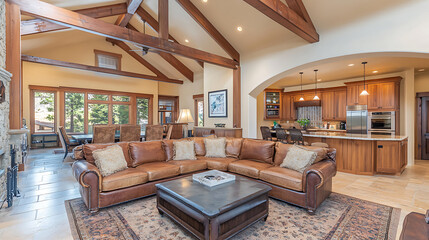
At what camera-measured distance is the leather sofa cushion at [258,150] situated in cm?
377

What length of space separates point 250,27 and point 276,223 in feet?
15.0

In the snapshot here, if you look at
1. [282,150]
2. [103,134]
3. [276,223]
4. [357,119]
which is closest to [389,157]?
[357,119]

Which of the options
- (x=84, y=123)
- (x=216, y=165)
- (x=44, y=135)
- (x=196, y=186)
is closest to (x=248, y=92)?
(x=216, y=165)

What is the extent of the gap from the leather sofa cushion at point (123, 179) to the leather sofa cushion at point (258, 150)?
1993mm

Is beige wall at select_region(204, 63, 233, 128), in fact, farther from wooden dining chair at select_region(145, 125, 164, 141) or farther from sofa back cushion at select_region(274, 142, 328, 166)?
sofa back cushion at select_region(274, 142, 328, 166)

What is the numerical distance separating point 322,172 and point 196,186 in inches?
67.6

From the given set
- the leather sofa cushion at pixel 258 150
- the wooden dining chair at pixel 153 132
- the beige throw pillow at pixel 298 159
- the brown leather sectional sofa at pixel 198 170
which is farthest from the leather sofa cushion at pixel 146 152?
the beige throw pillow at pixel 298 159

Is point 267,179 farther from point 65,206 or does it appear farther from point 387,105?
point 387,105

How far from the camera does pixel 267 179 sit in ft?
10.3

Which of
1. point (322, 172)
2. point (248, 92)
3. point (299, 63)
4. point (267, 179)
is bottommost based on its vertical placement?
point (267, 179)

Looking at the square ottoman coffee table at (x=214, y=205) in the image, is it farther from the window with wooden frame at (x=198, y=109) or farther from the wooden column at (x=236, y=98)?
the window with wooden frame at (x=198, y=109)

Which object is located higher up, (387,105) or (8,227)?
(387,105)

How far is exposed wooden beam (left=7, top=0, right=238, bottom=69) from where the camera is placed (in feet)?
10.3

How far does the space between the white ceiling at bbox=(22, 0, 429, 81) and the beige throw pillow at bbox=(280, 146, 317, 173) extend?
283cm
